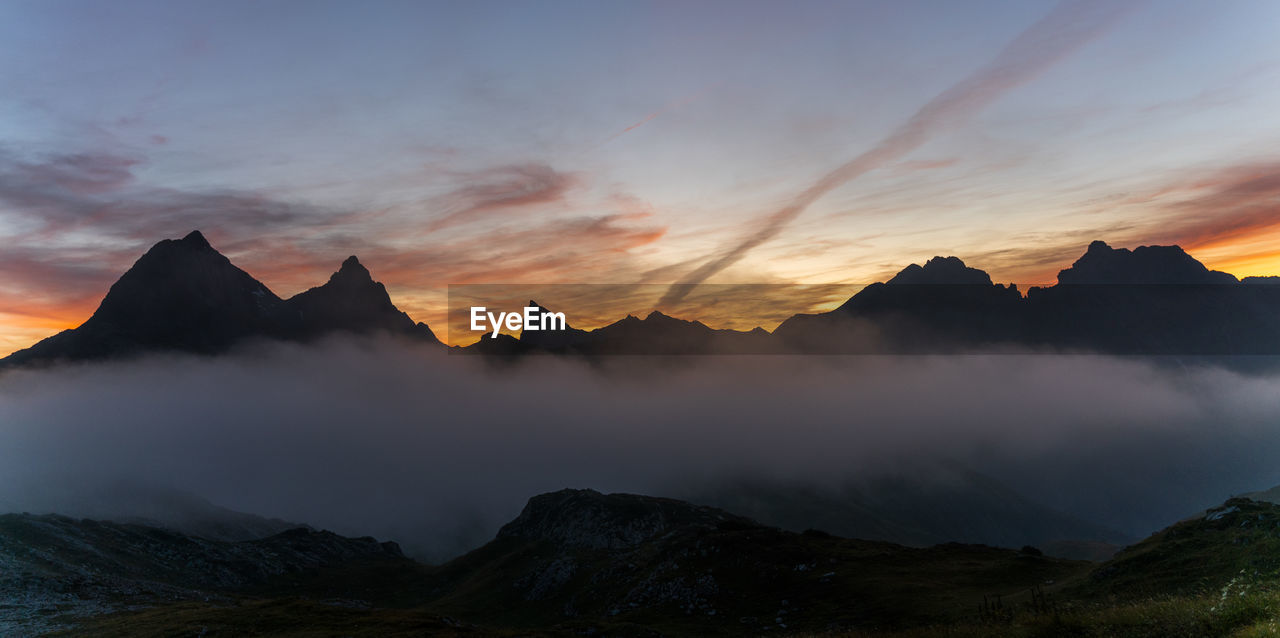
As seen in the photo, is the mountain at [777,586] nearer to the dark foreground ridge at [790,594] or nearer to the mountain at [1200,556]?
the dark foreground ridge at [790,594]

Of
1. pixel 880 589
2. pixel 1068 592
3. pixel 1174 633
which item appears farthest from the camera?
pixel 880 589

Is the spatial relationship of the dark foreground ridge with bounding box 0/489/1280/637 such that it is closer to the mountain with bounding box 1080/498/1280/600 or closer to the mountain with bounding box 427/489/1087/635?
the mountain with bounding box 1080/498/1280/600

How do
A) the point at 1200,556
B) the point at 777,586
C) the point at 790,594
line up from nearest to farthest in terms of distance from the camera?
the point at 1200,556 < the point at 790,594 < the point at 777,586

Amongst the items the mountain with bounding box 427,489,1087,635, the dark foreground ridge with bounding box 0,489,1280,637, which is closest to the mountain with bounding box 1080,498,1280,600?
the dark foreground ridge with bounding box 0,489,1280,637

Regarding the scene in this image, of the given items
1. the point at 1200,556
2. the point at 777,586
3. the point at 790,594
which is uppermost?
the point at 1200,556

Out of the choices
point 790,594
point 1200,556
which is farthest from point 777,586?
point 1200,556

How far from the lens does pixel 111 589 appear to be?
12838 cm

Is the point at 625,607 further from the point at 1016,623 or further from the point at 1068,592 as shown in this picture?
the point at 1016,623

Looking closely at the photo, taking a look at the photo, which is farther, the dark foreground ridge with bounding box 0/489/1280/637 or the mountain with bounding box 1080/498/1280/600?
the mountain with bounding box 1080/498/1280/600

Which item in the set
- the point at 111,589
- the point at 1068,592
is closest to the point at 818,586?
the point at 1068,592

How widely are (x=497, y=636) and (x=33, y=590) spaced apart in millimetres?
108200

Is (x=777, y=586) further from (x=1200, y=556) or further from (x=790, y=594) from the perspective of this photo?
(x=1200, y=556)

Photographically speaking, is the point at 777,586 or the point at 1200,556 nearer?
the point at 1200,556

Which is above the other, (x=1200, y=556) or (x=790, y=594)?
(x=1200, y=556)
